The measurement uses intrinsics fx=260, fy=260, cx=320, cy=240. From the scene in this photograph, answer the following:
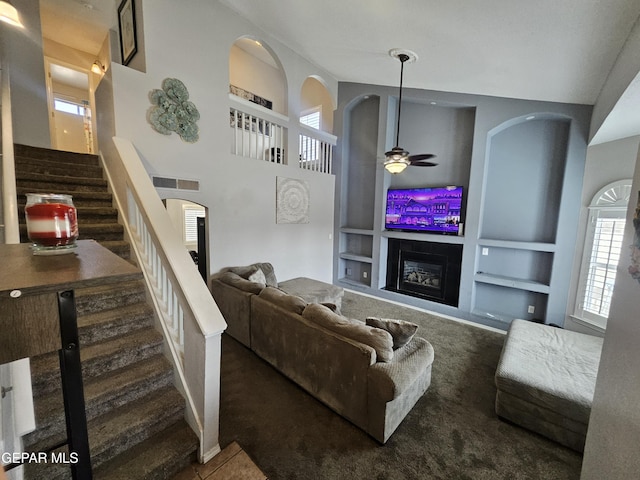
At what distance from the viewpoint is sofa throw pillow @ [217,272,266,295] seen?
319cm

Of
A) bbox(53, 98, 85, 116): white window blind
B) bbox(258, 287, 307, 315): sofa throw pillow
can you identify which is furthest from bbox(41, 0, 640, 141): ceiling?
bbox(258, 287, 307, 315): sofa throw pillow

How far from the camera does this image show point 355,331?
2.14m

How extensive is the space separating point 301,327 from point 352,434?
918mm

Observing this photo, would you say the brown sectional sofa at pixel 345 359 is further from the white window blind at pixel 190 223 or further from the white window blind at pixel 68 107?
the white window blind at pixel 68 107

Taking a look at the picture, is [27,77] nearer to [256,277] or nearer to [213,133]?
[213,133]

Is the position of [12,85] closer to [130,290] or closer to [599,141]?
[130,290]

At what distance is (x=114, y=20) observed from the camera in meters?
4.33

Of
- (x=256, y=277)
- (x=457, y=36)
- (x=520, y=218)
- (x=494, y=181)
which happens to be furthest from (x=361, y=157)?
(x=256, y=277)

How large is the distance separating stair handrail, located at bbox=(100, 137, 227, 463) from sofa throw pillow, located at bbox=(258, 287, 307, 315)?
98 centimetres

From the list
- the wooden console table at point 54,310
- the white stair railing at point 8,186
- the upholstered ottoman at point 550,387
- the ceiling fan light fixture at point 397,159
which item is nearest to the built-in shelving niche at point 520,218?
the upholstered ottoman at point 550,387

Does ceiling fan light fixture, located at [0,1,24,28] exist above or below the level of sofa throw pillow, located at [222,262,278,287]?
above

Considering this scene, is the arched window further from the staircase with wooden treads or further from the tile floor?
the staircase with wooden treads

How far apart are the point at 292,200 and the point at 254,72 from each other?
11.7ft

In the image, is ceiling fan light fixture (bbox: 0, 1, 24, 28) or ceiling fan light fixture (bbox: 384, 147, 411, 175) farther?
Result: ceiling fan light fixture (bbox: 384, 147, 411, 175)
